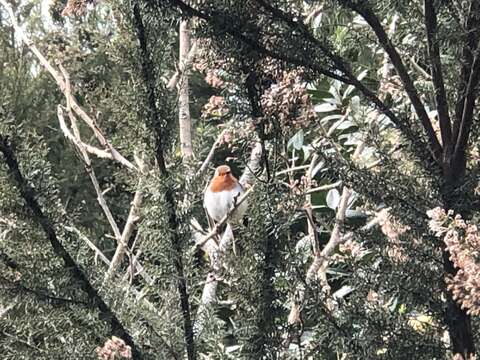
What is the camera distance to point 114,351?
55 cm

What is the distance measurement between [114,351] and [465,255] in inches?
10.9

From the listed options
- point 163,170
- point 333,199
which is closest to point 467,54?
point 163,170

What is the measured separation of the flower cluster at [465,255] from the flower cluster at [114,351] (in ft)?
0.85

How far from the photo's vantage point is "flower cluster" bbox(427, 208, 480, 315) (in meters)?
0.46

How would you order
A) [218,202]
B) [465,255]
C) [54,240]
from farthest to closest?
[218,202] → [54,240] → [465,255]

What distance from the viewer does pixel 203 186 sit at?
2.28ft

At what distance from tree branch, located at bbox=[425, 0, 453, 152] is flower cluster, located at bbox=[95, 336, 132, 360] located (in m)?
0.33

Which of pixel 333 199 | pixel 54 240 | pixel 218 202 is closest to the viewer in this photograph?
pixel 54 240

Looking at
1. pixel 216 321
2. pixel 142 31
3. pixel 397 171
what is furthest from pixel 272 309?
pixel 142 31

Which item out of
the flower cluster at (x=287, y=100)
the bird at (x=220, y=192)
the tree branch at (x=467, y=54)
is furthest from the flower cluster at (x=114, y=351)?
the bird at (x=220, y=192)

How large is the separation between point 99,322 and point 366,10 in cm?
35

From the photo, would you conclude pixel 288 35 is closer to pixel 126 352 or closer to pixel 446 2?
pixel 446 2

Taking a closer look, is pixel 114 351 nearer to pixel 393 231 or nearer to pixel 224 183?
pixel 393 231

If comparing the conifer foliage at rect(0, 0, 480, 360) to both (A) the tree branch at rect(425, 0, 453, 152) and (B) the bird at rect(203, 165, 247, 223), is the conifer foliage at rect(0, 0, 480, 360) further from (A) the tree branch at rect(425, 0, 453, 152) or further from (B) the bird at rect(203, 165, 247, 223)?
(B) the bird at rect(203, 165, 247, 223)
